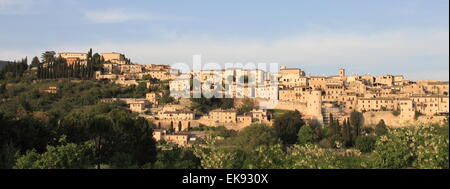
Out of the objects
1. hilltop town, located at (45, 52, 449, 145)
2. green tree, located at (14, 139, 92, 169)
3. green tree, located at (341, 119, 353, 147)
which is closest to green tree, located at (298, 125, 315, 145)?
green tree, located at (341, 119, 353, 147)

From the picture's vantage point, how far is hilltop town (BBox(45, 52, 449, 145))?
44938 millimetres

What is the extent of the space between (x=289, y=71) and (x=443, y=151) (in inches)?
2010

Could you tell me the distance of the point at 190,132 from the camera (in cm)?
4162

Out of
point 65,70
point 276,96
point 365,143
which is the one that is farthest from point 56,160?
point 65,70

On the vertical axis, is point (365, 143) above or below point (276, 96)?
below

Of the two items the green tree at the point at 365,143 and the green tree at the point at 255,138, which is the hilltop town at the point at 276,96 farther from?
the green tree at the point at 365,143

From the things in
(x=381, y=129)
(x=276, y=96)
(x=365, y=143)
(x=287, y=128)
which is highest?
(x=276, y=96)

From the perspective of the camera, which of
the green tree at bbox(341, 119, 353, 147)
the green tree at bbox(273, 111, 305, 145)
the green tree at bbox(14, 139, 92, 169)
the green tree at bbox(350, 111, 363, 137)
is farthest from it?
the green tree at bbox(350, 111, 363, 137)

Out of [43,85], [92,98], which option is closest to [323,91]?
[92,98]

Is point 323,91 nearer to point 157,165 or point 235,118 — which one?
point 235,118

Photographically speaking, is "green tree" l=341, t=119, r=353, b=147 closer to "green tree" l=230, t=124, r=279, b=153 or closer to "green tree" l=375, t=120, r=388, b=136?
"green tree" l=375, t=120, r=388, b=136

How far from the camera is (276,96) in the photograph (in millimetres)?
54062

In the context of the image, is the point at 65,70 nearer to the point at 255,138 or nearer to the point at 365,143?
the point at 255,138
